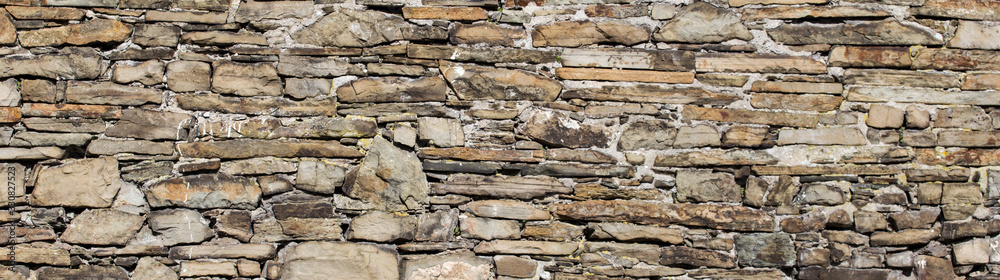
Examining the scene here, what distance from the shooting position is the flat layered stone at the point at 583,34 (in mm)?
2477

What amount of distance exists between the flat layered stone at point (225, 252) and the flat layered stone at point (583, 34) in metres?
1.47

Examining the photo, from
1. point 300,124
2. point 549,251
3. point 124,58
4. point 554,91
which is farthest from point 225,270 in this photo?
point 554,91

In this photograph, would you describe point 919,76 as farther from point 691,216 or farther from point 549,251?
point 549,251

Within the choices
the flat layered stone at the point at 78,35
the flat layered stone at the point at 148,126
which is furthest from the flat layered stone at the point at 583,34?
the flat layered stone at the point at 78,35

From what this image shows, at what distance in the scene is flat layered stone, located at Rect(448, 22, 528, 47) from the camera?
8.12 ft

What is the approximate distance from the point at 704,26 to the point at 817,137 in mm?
687

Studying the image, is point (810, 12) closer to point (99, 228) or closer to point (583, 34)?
point (583, 34)

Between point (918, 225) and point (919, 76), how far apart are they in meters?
0.65

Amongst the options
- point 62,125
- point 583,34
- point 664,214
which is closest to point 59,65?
point 62,125

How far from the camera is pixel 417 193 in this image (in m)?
2.40

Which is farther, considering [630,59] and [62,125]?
[630,59]

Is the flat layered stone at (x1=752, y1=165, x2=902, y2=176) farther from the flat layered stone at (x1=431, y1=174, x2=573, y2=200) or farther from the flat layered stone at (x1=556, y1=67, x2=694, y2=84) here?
the flat layered stone at (x1=431, y1=174, x2=573, y2=200)

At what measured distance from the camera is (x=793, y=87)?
2.46 meters

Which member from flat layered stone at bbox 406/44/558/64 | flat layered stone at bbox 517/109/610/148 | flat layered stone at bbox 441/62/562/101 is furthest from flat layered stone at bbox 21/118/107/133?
flat layered stone at bbox 517/109/610/148
